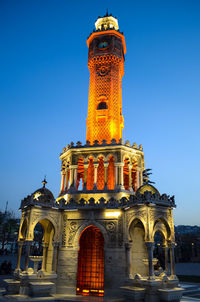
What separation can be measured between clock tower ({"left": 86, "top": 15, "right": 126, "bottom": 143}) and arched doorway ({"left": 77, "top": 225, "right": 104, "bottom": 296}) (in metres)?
8.96

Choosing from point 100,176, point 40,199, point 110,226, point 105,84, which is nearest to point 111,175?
point 100,176

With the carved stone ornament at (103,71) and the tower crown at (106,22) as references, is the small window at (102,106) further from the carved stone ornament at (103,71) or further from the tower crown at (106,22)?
the tower crown at (106,22)

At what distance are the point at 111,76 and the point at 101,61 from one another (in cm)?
231

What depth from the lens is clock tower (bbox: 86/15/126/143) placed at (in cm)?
2495

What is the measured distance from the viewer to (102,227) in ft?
64.4

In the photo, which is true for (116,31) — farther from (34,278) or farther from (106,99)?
(34,278)

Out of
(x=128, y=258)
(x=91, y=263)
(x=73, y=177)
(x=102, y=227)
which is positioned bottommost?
(x=91, y=263)

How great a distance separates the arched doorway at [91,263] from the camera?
19.6m

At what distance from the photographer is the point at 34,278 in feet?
56.1

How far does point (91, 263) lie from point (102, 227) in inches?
129

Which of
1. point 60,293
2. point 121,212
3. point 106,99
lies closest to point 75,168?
point 121,212

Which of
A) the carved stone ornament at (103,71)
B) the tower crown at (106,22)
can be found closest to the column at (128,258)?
the carved stone ornament at (103,71)

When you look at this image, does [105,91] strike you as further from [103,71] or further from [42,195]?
[42,195]

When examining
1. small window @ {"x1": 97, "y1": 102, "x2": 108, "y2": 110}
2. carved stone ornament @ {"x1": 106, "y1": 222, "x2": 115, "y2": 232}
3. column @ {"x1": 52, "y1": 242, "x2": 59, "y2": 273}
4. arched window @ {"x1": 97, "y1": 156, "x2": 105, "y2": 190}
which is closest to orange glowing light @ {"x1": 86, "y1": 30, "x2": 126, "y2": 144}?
small window @ {"x1": 97, "y1": 102, "x2": 108, "y2": 110}
